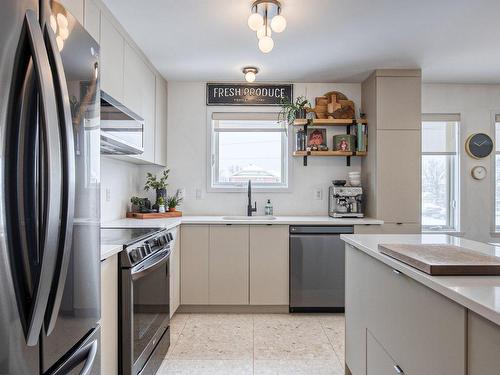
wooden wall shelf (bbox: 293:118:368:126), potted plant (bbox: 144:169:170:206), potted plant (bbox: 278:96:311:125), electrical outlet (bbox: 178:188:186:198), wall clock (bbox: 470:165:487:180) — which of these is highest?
potted plant (bbox: 278:96:311:125)

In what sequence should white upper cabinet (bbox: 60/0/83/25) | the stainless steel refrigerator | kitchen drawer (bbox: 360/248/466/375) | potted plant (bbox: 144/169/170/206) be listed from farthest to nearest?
potted plant (bbox: 144/169/170/206) < white upper cabinet (bbox: 60/0/83/25) < kitchen drawer (bbox: 360/248/466/375) < the stainless steel refrigerator

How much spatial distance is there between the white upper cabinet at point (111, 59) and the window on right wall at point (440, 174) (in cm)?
338

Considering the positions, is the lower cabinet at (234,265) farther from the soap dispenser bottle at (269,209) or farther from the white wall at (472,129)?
the white wall at (472,129)

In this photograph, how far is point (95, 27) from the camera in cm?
213

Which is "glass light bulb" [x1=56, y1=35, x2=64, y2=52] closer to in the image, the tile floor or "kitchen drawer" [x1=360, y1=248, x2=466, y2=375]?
"kitchen drawer" [x1=360, y1=248, x2=466, y2=375]

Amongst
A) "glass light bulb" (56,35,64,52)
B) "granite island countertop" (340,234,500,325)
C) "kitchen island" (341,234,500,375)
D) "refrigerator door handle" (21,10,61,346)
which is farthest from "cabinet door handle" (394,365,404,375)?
"glass light bulb" (56,35,64,52)

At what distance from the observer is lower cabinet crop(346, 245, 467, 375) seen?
103cm

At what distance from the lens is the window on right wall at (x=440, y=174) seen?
4098 millimetres

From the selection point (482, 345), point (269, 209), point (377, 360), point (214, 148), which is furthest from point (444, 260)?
point (214, 148)

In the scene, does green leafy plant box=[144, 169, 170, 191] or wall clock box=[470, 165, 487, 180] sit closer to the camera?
green leafy plant box=[144, 169, 170, 191]

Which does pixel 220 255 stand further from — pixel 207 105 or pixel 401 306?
pixel 401 306

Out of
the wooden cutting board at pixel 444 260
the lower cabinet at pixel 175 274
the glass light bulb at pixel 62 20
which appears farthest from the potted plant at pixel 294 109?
the glass light bulb at pixel 62 20

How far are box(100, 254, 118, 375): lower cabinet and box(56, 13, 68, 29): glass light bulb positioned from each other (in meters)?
0.99

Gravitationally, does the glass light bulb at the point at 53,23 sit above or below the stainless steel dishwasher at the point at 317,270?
above
